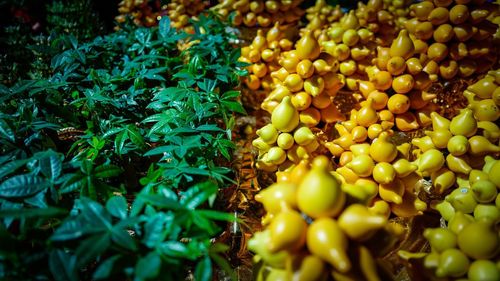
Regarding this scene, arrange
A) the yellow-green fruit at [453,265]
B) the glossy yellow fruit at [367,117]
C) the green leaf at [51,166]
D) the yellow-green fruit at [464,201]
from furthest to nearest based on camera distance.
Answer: the glossy yellow fruit at [367,117] → the yellow-green fruit at [464,201] → the green leaf at [51,166] → the yellow-green fruit at [453,265]

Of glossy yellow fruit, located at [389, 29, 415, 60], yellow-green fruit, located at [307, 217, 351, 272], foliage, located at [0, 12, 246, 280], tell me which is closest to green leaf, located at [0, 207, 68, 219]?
foliage, located at [0, 12, 246, 280]

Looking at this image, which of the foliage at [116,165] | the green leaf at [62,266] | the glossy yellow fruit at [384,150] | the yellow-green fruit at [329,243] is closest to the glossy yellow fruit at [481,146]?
the glossy yellow fruit at [384,150]

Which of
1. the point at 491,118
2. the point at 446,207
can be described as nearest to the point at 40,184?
the point at 446,207

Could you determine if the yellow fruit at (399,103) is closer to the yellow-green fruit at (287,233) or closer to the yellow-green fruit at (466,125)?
the yellow-green fruit at (466,125)

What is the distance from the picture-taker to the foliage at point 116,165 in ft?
2.13

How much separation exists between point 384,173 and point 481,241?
340 mm

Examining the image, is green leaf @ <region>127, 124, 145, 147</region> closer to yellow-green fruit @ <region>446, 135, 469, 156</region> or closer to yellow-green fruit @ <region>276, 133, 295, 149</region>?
yellow-green fruit @ <region>276, 133, 295, 149</region>

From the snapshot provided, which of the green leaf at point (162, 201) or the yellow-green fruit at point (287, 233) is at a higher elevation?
the green leaf at point (162, 201)

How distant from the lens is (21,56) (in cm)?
214

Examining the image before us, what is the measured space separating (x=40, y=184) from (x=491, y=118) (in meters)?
1.50

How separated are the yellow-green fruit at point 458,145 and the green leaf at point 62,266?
113 cm

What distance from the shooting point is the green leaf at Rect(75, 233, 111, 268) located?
589 mm

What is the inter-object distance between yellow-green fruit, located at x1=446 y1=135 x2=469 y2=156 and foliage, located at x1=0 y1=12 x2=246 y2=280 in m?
0.76

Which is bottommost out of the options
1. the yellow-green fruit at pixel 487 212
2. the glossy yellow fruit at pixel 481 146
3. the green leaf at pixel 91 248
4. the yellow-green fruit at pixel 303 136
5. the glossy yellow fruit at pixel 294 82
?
the yellow-green fruit at pixel 487 212
